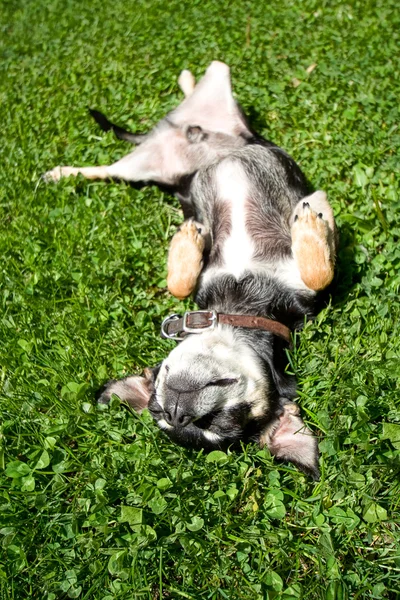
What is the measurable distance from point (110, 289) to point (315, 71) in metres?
2.93

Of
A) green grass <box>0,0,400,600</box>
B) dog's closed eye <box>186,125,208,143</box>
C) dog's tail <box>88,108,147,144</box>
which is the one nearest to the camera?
green grass <box>0,0,400,600</box>

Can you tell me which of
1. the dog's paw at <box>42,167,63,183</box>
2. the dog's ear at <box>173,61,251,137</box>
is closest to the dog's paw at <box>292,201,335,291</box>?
the dog's ear at <box>173,61,251,137</box>

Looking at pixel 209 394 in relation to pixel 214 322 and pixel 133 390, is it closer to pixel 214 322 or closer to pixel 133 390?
pixel 214 322

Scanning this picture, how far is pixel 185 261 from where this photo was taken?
11.8 feet

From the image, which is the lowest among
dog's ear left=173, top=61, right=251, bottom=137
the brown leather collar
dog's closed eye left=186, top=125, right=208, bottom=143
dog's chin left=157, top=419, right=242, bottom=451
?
dog's chin left=157, top=419, right=242, bottom=451

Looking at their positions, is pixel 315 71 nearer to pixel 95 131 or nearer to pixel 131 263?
pixel 95 131

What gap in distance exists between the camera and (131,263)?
422 cm

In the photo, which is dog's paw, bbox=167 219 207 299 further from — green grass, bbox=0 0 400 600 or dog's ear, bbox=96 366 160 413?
dog's ear, bbox=96 366 160 413

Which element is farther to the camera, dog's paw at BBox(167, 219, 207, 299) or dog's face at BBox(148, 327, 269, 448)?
dog's paw at BBox(167, 219, 207, 299)

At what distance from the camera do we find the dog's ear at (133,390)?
334 centimetres

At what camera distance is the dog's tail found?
197 inches

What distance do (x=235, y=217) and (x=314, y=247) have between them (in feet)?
2.32

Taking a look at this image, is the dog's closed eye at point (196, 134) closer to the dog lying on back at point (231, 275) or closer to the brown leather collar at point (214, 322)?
the dog lying on back at point (231, 275)

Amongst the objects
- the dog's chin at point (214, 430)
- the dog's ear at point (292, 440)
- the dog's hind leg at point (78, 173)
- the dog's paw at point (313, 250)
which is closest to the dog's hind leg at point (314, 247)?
the dog's paw at point (313, 250)
